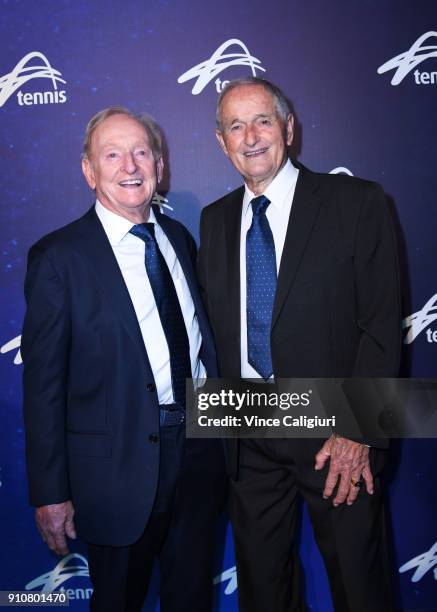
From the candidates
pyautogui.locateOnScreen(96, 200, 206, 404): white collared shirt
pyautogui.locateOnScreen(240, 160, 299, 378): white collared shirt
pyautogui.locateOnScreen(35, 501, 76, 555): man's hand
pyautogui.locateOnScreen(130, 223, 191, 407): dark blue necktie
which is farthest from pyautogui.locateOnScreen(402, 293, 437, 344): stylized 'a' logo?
pyautogui.locateOnScreen(35, 501, 76, 555): man's hand

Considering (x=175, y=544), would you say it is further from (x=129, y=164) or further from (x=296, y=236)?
(x=129, y=164)

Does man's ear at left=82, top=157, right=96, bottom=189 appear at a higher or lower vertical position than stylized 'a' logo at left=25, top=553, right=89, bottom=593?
higher

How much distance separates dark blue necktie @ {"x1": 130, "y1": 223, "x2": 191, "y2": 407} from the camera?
74.3 inches

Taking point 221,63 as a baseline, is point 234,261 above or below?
below

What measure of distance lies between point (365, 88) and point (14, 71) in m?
1.45

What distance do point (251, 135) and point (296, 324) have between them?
2.13ft

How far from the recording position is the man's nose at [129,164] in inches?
76.2

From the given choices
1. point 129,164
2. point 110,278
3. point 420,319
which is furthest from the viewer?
point 420,319

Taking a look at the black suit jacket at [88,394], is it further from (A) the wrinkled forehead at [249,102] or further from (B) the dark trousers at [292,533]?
(A) the wrinkled forehead at [249,102]

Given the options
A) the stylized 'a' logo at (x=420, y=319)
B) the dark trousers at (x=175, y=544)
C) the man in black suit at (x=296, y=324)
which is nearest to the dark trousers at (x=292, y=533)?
the man in black suit at (x=296, y=324)

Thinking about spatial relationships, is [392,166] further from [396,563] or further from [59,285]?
[396,563]

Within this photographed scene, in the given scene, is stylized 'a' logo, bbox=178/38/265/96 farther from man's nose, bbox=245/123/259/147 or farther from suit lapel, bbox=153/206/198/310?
suit lapel, bbox=153/206/198/310

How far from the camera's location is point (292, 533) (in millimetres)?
2135

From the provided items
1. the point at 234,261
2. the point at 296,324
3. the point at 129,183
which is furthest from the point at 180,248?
the point at 296,324
